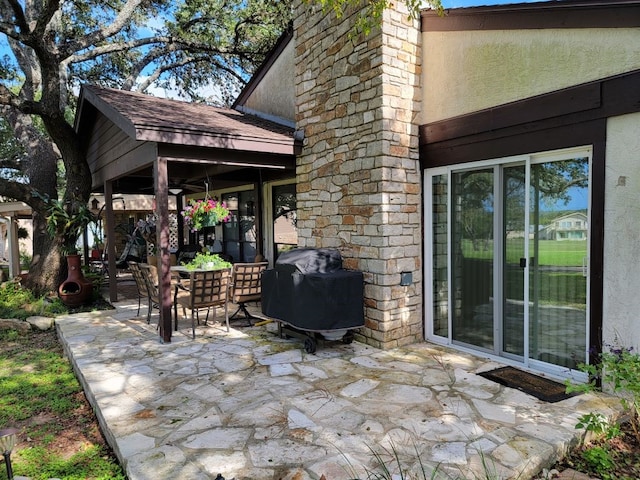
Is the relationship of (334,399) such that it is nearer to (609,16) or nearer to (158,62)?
(609,16)

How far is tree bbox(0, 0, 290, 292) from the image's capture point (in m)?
7.70

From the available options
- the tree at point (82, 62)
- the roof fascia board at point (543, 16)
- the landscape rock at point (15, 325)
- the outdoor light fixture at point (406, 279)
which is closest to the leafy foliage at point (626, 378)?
the outdoor light fixture at point (406, 279)

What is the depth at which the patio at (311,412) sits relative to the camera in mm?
2580

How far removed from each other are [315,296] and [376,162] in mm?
1703

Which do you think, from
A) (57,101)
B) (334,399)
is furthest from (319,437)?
(57,101)

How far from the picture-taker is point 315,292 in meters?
4.62

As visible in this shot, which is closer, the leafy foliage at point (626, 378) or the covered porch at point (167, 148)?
the leafy foliage at point (626, 378)

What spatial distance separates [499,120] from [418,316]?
2468 mm

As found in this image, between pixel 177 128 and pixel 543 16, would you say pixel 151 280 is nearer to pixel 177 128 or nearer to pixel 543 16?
pixel 177 128

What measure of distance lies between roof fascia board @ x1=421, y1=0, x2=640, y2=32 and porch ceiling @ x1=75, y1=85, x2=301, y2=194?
101 inches

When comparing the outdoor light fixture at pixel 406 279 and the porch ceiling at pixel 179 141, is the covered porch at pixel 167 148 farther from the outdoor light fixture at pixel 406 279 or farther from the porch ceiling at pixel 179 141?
the outdoor light fixture at pixel 406 279

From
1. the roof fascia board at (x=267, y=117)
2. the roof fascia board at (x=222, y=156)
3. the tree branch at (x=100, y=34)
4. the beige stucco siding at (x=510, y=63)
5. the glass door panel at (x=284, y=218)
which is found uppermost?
the tree branch at (x=100, y=34)

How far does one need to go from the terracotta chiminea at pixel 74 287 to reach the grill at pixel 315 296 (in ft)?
14.6

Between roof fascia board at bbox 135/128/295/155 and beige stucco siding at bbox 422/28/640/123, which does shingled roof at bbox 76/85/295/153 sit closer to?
roof fascia board at bbox 135/128/295/155
